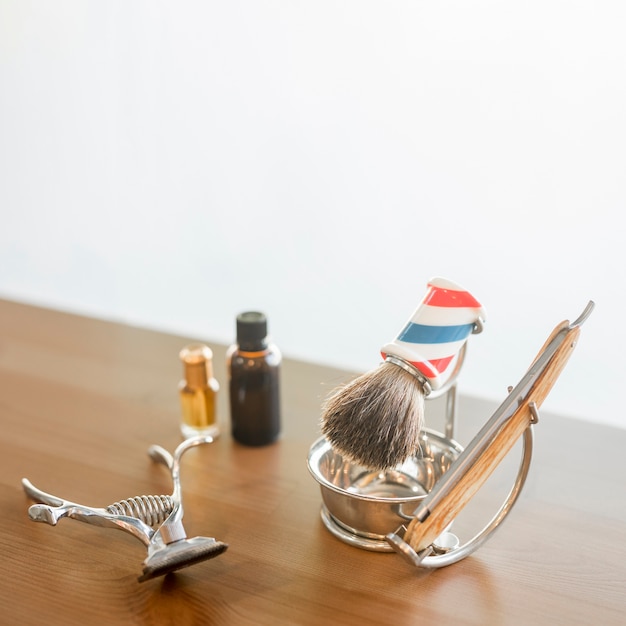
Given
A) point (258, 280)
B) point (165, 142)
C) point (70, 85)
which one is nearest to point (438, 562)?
point (258, 280)

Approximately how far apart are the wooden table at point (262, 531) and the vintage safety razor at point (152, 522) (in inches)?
0.9

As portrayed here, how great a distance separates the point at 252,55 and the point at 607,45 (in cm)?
46

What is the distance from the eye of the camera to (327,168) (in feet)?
3.67

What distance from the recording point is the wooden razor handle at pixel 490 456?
2.07ft

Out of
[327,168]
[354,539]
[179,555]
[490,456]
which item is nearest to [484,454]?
[490,456]

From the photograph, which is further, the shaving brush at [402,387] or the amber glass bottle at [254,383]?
the amber glass bottle at [254,383]

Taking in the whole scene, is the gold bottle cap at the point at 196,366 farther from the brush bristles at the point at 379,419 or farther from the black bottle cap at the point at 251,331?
the brush bristles at the point at 379,419

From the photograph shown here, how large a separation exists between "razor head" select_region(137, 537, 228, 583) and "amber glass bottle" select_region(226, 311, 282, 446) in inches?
8.0

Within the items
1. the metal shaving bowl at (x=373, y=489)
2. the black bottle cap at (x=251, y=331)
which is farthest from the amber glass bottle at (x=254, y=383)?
the metal shaving bowl at (x=373, y=489)

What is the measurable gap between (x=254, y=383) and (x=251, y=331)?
6cm

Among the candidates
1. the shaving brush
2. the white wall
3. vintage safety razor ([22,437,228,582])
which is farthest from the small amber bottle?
the white wall

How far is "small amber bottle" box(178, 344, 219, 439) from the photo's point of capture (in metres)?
0.88

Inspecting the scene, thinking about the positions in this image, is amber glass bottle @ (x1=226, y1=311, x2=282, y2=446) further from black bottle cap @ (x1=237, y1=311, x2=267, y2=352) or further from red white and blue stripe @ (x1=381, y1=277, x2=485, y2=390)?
red white and blue stripe @ (x1=381, y1=277, x2=485, y2=390)

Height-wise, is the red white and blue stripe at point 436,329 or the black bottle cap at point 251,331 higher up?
the red white and blue stripe at point 436,329
